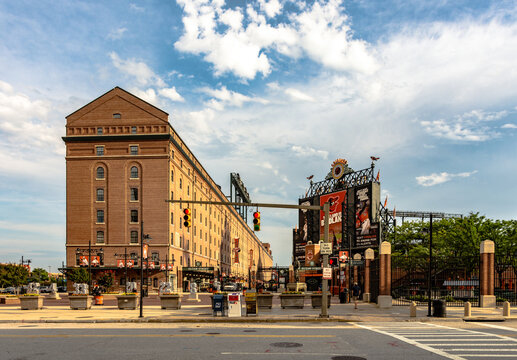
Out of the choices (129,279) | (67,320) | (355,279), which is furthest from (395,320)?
(129,279)

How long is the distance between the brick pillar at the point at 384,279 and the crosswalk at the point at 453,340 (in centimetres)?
1124

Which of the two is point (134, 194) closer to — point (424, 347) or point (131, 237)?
point (131, 237)

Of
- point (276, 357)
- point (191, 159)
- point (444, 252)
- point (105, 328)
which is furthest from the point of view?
point (191, 159)

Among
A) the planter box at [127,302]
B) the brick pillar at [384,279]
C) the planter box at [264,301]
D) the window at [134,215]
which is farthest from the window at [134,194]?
the brick pillar at [384,279]

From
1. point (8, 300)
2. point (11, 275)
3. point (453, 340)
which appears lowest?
point (11, 275)

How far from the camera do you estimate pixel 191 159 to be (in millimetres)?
90312

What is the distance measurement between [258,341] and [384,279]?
20780 mm

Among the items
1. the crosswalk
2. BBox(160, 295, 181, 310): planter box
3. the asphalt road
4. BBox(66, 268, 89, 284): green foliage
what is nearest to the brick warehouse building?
BBox(66, 268, 89, 284): green foliage

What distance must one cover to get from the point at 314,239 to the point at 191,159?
1248 inches

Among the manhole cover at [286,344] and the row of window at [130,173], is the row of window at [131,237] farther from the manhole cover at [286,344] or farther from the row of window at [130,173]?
the manhole cover at [286,344]

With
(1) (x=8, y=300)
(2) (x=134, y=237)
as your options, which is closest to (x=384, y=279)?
(1) (x=8, y=300)

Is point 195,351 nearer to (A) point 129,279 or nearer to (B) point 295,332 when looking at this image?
(B) point 295,332

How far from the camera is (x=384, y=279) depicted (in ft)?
115

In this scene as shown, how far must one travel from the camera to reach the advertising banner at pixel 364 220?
83125 mm
